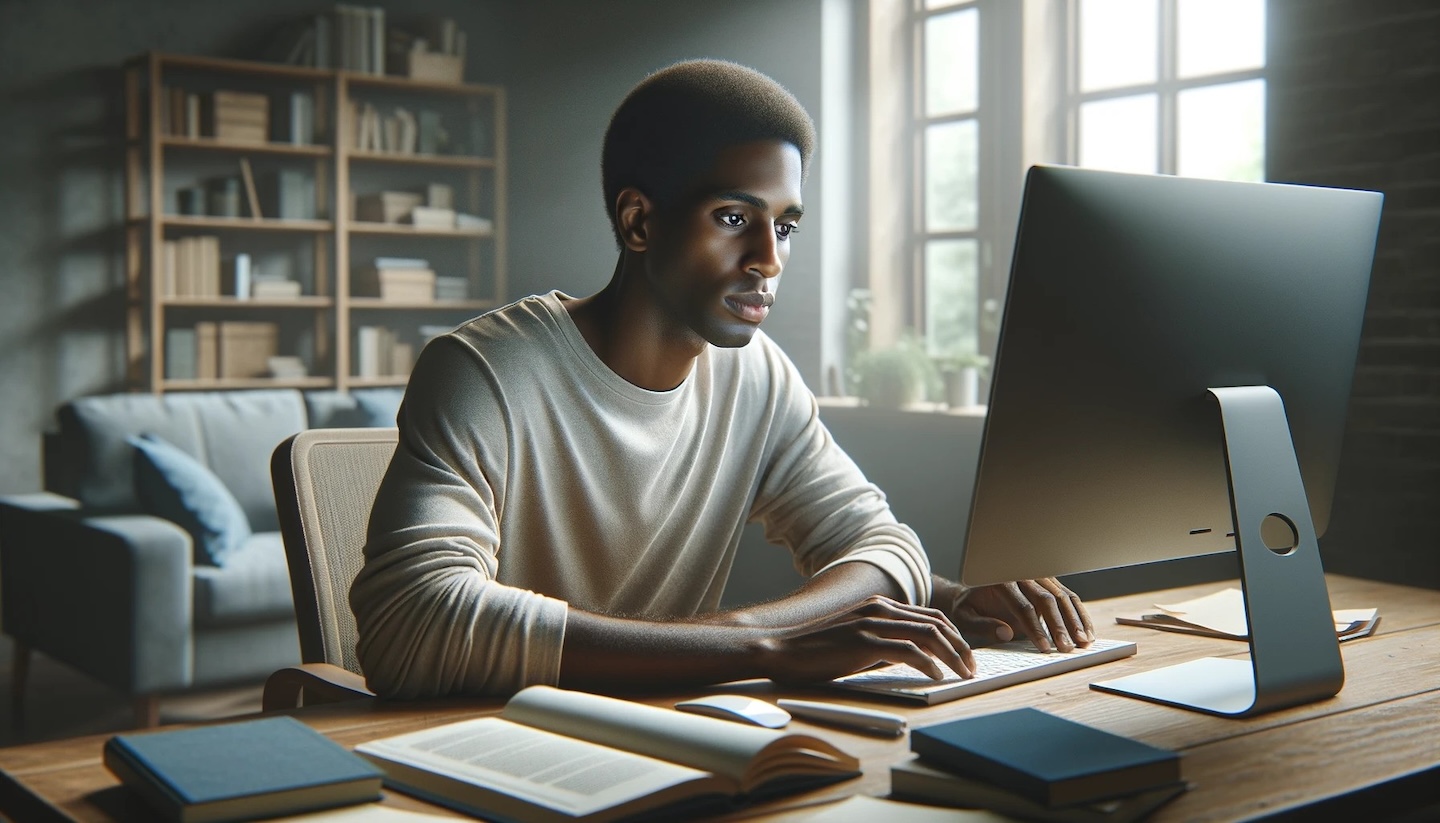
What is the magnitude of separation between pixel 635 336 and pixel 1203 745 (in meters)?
0.77

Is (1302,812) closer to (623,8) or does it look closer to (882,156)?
(882,156)

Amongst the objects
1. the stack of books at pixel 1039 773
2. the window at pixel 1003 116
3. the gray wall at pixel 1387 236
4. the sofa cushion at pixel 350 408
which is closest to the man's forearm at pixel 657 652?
the stack of books at pixel 1039 773

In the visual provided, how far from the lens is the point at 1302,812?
0.84 metres

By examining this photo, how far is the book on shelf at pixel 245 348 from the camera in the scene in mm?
5523

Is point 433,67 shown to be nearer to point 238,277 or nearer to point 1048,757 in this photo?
point 238,277

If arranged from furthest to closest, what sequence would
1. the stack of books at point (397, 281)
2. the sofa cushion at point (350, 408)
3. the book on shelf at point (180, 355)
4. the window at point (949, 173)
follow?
the stack of books at point (397, 281), the book on shelf at point (180, 355), the sofa cushion at point (350, 408), the window at point (949, 173)

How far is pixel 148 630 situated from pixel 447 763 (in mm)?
2989

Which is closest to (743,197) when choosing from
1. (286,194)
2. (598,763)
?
(598,763)

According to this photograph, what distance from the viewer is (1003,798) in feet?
2.72

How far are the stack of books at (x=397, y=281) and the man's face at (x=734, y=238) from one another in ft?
15.3

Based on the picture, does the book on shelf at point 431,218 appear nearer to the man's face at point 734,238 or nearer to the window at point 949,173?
the window at point 949,173

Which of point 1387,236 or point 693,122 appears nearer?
point 693,122

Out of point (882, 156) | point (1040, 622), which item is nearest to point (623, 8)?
point (882, 156)

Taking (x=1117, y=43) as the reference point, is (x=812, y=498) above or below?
below
